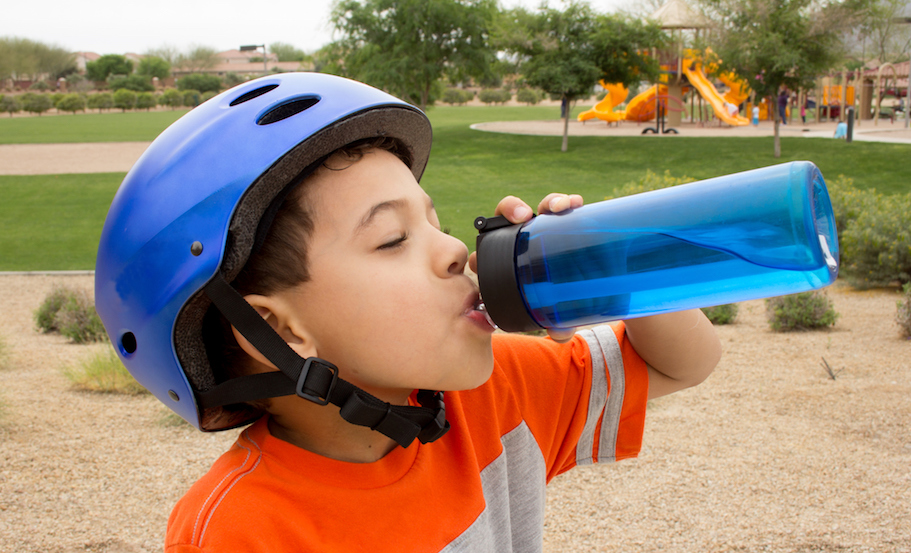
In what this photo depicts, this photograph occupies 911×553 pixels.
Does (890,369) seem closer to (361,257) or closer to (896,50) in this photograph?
(361,257)

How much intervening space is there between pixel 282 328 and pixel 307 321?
0.08 meters

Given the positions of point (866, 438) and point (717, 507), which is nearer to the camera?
point (717, 507)

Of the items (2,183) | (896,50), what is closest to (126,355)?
(2,183)

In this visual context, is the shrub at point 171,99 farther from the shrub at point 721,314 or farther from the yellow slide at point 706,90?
the shrub at point 721,314

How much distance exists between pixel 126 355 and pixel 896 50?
244ft

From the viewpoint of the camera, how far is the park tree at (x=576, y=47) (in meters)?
24.2

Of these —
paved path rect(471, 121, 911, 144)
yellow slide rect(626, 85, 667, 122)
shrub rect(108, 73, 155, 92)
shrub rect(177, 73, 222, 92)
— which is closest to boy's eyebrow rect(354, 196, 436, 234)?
paved path rect(471, 121, 911, 144)

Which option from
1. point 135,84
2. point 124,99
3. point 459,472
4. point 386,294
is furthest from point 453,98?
point 386,294

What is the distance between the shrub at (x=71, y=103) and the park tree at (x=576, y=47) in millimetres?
43502

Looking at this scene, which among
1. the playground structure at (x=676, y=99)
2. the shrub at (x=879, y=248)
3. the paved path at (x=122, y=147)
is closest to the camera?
the shrub at (x=879, y=248)

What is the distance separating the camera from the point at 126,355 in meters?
1.77

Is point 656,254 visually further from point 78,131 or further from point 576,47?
point 78,131

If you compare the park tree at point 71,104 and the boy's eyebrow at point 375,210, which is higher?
the park tree at point 71,104

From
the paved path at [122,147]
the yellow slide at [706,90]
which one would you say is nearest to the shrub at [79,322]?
the paved path at [122,147]
